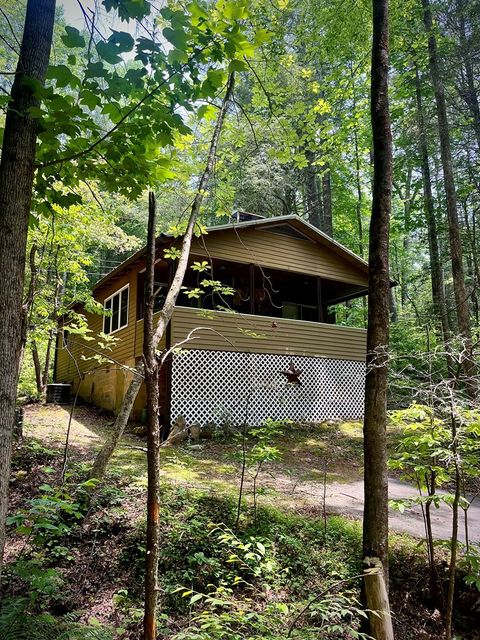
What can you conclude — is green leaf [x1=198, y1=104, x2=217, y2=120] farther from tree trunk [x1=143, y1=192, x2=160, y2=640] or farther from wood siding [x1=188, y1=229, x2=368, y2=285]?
wood siding [x1=188, y1=229, x2=368, y2=285]

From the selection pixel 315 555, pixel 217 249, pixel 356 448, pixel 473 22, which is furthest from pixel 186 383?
pixel 473 22

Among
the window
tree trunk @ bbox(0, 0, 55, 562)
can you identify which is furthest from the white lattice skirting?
tree trunk @ bbox(0, 0, 55, 562)

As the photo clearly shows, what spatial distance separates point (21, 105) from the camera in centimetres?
185

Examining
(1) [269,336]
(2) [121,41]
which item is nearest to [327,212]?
(1) [269,336]

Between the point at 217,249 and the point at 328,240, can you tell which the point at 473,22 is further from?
the point at 217,249

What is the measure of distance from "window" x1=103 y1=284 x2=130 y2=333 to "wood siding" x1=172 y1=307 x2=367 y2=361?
10.9ft

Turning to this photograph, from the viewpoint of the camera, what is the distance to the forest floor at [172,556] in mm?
2814

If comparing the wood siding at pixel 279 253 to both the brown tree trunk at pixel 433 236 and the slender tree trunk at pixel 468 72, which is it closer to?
the brown tree trunk at pixel 433 236

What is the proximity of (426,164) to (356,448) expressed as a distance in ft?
33.1

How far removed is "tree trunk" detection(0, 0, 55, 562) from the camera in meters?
1.68

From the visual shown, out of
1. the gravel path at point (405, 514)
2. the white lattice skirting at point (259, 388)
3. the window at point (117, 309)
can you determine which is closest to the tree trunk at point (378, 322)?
the gravel path at point (405, 514)

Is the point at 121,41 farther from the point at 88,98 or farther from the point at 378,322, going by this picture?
the point at 378,322

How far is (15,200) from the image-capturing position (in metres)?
1.78

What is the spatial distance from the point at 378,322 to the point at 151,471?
222 cm
